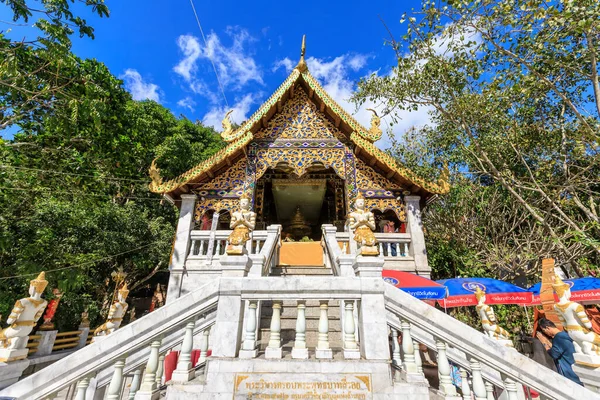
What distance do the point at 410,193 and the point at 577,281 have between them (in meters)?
4.03

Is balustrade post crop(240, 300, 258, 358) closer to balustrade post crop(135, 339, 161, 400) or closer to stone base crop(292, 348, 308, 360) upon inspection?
stone base crop(292, 348, 308, 360)

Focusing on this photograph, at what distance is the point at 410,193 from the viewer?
A: 327 inches

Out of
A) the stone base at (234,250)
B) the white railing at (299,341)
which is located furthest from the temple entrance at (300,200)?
the white railing at (299,341)

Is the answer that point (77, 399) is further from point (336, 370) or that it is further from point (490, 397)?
point (490, 397)

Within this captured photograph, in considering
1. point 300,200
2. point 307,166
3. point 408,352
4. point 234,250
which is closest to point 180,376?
point 234,250

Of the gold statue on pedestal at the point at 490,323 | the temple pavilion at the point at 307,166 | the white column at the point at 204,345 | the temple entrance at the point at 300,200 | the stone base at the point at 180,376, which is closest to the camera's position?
the stone base at the point at 180,376

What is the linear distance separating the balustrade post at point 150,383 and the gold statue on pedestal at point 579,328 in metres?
4.30

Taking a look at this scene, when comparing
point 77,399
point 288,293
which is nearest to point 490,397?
point 288,293

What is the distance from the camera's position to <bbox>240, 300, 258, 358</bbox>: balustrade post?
2825mm

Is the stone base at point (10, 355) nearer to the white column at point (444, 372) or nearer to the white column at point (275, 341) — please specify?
the white column at point (275, 341)

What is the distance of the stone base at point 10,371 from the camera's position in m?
2.85

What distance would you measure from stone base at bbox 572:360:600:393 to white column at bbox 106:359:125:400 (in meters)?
4.64

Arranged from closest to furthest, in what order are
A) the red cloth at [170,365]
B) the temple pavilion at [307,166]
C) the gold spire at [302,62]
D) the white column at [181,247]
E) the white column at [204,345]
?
the white column at [204,345] < the red cloth at [170,365] < the white column at [181,247] < the temple pavilion at [307,166] < the gold spire at [302,62]

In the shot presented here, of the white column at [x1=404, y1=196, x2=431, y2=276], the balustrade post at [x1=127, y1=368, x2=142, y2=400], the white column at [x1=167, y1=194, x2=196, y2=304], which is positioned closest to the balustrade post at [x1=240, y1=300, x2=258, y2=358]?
the balustrade post at [x1=127, y1=368, x2=142, y2=400]
